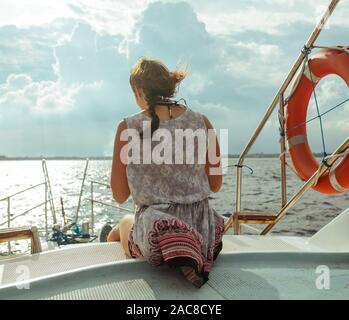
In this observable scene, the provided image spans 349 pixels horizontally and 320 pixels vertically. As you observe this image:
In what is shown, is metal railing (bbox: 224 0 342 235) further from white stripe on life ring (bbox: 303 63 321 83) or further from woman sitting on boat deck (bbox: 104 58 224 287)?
woman sitting on boat deck (bbox: 104 58 224 287)

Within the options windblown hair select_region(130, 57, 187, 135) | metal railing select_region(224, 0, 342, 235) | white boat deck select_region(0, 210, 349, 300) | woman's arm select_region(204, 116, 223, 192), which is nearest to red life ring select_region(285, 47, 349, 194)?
metal railing select_region(224, 0, 342, 235)

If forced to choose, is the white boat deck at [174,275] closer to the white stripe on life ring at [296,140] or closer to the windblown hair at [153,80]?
the windblown hair at [153,80]

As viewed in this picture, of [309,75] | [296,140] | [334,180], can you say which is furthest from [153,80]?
[296,140]

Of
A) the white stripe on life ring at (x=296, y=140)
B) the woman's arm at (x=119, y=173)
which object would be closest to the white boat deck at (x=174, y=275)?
the woman's arm at (x=119, y=173)

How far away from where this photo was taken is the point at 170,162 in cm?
160

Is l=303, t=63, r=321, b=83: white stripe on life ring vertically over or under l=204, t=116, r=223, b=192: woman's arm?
over

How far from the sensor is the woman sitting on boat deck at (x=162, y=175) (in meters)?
1.55

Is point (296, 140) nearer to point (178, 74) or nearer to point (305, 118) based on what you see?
point (305, 118)

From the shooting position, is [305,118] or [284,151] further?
[305,118]

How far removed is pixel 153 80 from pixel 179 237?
0.56 meters

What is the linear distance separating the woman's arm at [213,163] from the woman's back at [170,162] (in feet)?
0.18

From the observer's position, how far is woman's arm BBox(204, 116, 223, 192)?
1.70m

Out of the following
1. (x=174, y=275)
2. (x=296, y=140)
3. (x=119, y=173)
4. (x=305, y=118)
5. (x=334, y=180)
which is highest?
(x=305, y=118)
